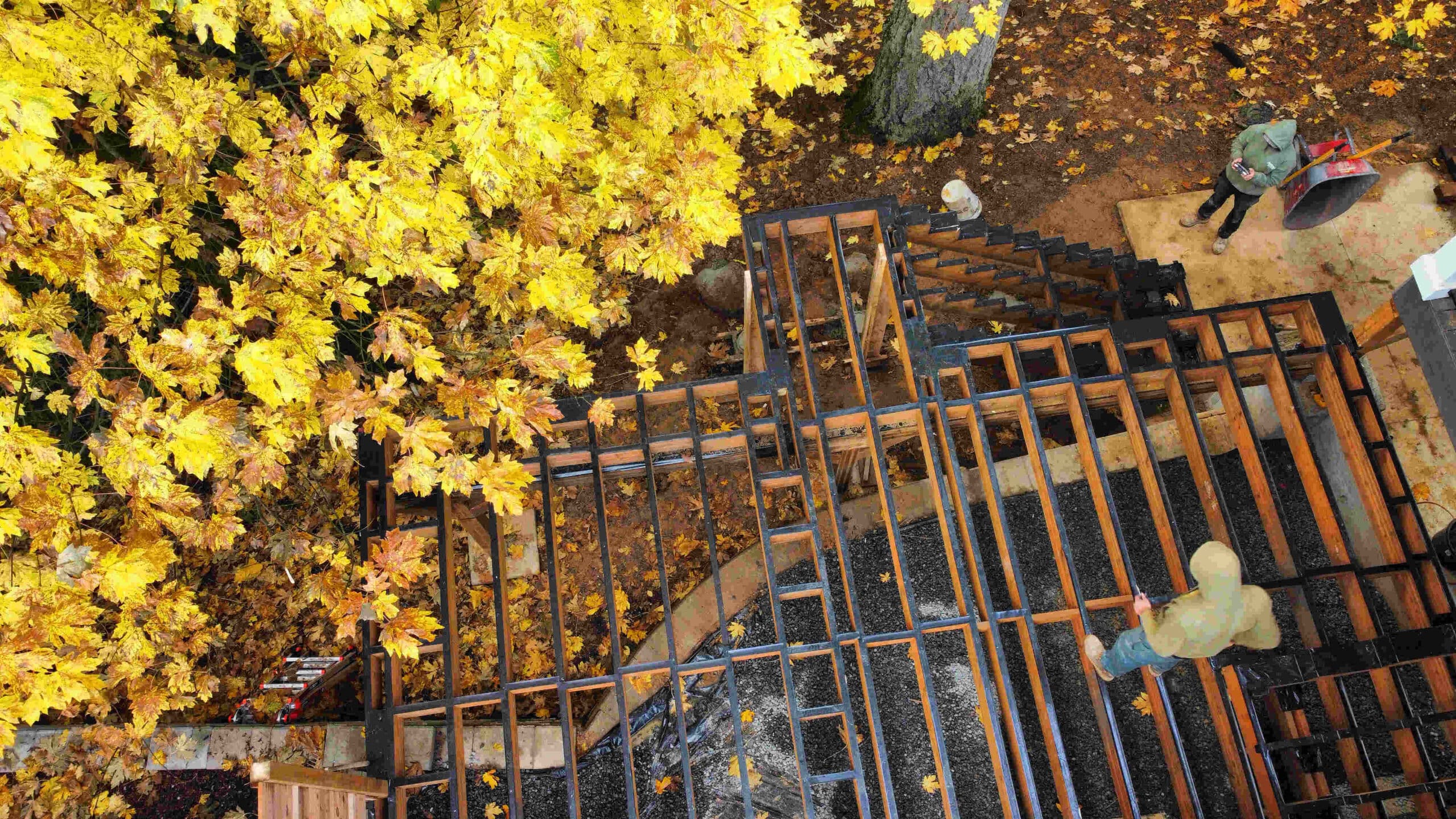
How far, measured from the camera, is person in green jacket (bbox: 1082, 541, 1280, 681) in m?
4.43

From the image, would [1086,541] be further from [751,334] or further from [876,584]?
[751,334]

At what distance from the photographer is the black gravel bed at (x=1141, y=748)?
19.6 feet

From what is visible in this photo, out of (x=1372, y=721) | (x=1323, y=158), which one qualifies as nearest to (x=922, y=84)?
(x=1323, y=158)

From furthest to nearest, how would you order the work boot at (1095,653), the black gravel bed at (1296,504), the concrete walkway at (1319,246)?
the concrete walkway at (1319,246), the black gravel bed at (1296,504), the work boot at (1095,653)

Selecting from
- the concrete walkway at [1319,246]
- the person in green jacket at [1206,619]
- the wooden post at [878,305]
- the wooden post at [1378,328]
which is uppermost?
the concrete walkway at [1319,246]

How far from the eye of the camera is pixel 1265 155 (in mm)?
6699

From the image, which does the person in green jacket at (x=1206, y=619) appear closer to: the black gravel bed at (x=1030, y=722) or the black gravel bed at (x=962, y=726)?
the black gravel bed at (x=1030, y=722)

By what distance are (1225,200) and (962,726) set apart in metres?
5.52

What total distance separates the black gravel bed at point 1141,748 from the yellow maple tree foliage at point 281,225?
15.5 feet

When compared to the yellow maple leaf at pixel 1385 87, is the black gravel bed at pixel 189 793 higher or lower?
lower

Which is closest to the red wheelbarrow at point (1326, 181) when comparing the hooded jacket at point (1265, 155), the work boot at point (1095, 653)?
the hooded jacket at point (1265, 155)

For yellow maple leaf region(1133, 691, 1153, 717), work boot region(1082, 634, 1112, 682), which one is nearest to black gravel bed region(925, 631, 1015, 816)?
work boot region(1082, 634, 1112, 682)

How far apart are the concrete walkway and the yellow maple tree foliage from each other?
4.92 m

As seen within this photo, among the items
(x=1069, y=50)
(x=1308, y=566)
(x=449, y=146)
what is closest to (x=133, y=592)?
(x=449, y=146)
